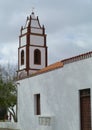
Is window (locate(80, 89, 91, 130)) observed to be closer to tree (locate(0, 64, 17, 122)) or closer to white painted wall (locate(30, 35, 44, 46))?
tree (locate(0, 64, 17, 122))

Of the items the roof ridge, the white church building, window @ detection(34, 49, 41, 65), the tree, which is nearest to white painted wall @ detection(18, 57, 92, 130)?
the white church building

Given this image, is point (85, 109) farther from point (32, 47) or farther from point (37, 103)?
point (32, 47)

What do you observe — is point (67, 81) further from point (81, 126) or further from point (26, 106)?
point (26, 106)

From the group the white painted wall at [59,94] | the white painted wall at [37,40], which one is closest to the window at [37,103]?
the white painted wall at [59,94]

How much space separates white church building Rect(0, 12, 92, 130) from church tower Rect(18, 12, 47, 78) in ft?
41.2

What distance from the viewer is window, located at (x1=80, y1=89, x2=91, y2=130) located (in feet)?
56.3

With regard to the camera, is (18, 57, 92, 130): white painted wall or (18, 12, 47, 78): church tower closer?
(18, 57, 92, 130): white painted wall

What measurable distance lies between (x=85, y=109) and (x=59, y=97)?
263 centimetres

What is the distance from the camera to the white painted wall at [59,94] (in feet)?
58.2

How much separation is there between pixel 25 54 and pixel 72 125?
838 inches

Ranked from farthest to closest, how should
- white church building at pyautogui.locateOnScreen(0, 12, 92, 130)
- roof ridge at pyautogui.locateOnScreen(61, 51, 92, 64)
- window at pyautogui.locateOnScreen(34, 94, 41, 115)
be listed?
window at pyautogui.locateOnScreen(34, 94, 41, 115), white church building at pyautogui.locateOnScreen(0, 12, 92, 130), roof ridge at pyautogui.locateOnScreen(61, 51, 92, 64)

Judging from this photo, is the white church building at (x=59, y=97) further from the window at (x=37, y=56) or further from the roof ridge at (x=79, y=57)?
the window at (x=37, y=56)

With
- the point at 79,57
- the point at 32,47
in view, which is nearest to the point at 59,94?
the point at 79,57

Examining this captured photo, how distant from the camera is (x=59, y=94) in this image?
65.0 feet
